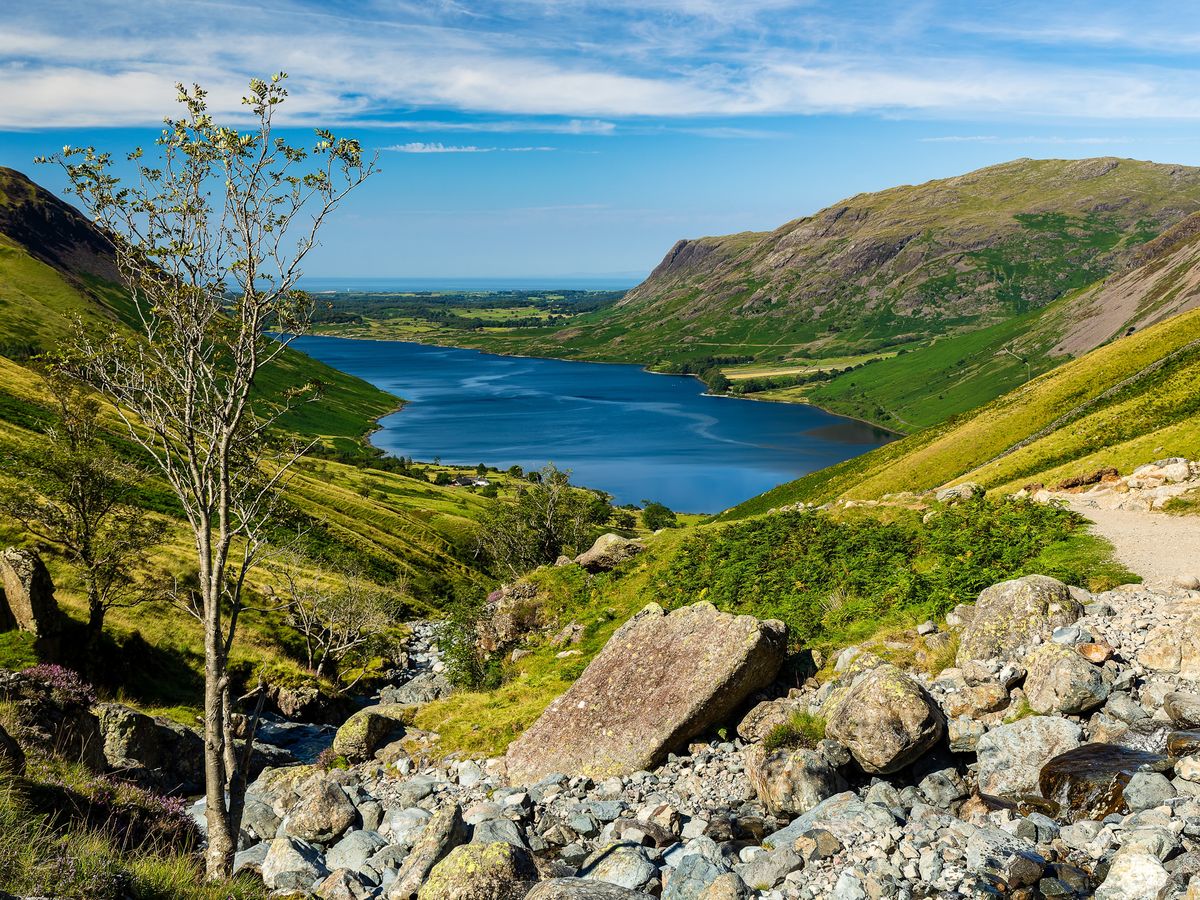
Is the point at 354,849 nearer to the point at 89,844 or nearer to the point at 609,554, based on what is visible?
the point at 89,844

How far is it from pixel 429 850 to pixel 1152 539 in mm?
28146

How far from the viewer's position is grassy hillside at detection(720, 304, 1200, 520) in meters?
49.4

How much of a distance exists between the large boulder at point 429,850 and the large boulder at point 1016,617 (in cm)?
1491

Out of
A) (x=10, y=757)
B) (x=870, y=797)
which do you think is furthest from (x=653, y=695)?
(x=10, y=757)

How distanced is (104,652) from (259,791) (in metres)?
24.9

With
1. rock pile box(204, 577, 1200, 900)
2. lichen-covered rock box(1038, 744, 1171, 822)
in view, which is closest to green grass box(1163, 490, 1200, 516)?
rock pile box(204, 577, 1200, 900)

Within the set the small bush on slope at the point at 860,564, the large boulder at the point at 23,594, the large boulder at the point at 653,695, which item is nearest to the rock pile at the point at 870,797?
the large boulder at the point at 653,695

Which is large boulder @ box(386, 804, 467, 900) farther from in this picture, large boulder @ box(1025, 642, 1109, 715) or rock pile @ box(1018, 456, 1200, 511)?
rock pile @ box(1018, 456, 1200, 511)

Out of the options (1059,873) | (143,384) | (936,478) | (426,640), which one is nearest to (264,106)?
(143,384)

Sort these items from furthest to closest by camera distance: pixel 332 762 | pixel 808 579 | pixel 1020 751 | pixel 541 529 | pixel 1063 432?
pixel 541 529 < pixel 1063 432 < pixel 808 579 < pixel 332 762 < pixel 1020 751

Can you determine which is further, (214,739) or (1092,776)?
(1092,776)

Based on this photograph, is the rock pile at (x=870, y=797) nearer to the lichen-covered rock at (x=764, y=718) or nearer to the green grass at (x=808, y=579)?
the lichen-covered rock at (x=764, y=718)

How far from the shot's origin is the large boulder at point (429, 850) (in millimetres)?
16875

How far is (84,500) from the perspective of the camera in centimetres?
4534
